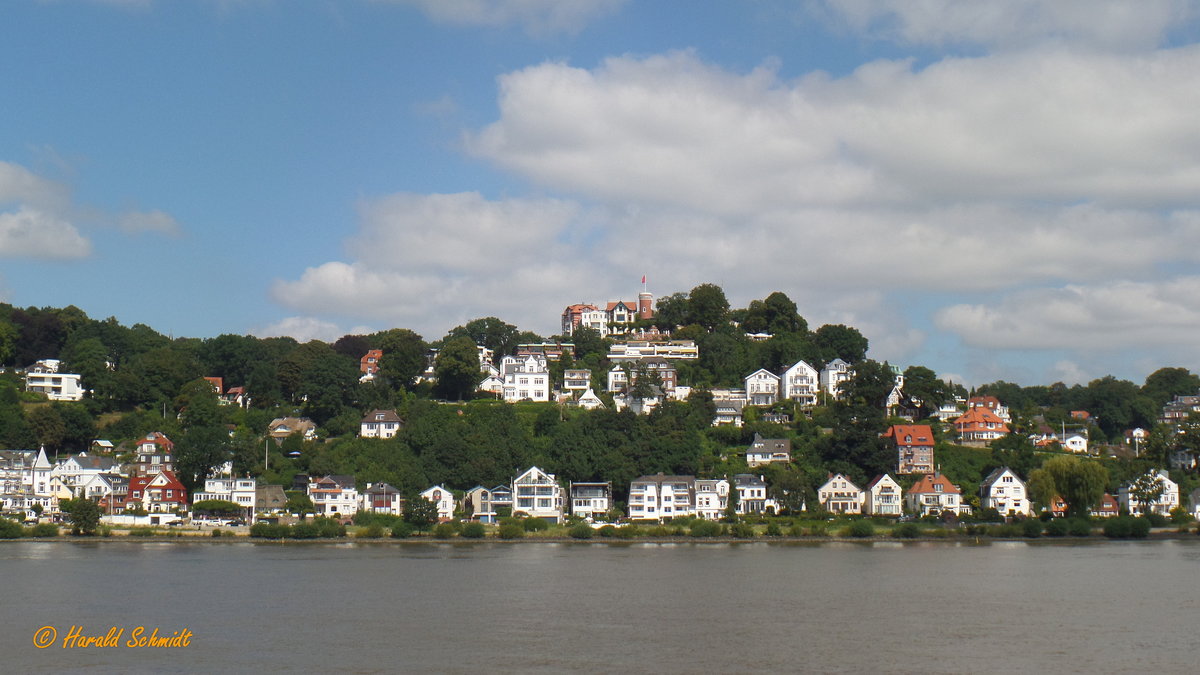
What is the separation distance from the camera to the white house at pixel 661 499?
67125 millimetres

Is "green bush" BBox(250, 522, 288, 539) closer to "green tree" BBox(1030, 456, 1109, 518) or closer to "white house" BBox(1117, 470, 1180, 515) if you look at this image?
"green tree" BBox(1030, 456, 1109, 518)

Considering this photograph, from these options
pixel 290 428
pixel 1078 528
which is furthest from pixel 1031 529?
pixel 290 428

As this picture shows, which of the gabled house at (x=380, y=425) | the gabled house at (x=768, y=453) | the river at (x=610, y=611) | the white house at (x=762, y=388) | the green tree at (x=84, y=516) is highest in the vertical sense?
the white house at (x=762, y=388)

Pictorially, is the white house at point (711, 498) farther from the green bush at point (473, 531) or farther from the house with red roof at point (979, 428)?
the house with red roof at point (979, 428)

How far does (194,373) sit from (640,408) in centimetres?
3642

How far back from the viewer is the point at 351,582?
139 feet

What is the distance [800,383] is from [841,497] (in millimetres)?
20955

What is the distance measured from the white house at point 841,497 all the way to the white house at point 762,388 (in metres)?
18.2

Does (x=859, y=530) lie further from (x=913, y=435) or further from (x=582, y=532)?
(x=582, y=532)

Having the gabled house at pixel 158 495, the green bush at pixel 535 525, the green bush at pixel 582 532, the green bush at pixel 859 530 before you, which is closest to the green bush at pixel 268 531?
the gabled house at pixel 158 495

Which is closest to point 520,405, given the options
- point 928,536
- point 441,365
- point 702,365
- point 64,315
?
point 441,365

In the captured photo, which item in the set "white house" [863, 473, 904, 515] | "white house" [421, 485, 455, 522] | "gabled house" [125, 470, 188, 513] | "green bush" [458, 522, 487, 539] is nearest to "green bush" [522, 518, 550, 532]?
"green bush" [458, 522, 487, 539]

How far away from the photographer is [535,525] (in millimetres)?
63500

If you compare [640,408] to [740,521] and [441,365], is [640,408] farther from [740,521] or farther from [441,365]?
[740,521]
